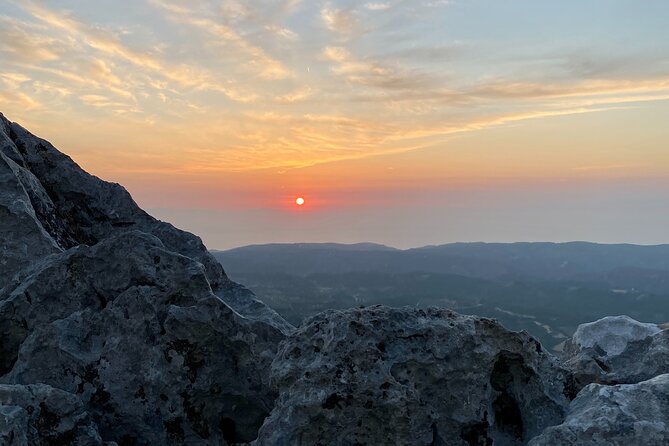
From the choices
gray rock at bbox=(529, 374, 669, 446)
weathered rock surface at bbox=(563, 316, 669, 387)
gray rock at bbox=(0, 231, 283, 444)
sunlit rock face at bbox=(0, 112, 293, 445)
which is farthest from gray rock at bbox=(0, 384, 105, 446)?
weathered rock surface at bbox=(563, 316, 669, 387)

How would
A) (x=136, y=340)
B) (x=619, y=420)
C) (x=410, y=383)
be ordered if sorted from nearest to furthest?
1. (x=619, y=420)
2. (x=410, y=383)
3. (x=136, y=340)

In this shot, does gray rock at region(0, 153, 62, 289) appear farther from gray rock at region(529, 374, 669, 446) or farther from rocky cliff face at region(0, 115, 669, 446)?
gray rock at region(529, 374, 669, 446)

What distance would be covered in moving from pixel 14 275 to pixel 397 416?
1374 cm

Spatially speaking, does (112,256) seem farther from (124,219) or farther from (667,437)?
(667,437)

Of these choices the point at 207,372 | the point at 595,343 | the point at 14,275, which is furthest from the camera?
the point at 595,343

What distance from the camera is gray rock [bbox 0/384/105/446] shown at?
10500 millimetres

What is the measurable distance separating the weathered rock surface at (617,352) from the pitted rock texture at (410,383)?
2972 millimetres

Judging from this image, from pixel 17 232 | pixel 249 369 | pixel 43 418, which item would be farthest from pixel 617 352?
pixel 17 232

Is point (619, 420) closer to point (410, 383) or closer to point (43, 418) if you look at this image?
point (410, 383)

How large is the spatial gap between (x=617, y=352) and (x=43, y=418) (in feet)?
57.5

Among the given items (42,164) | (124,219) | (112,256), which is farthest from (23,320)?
(42,164)

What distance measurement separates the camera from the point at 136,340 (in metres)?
14.5

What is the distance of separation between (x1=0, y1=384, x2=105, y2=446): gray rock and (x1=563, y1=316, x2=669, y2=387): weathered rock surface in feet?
41.6

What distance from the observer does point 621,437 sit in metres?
10.1
